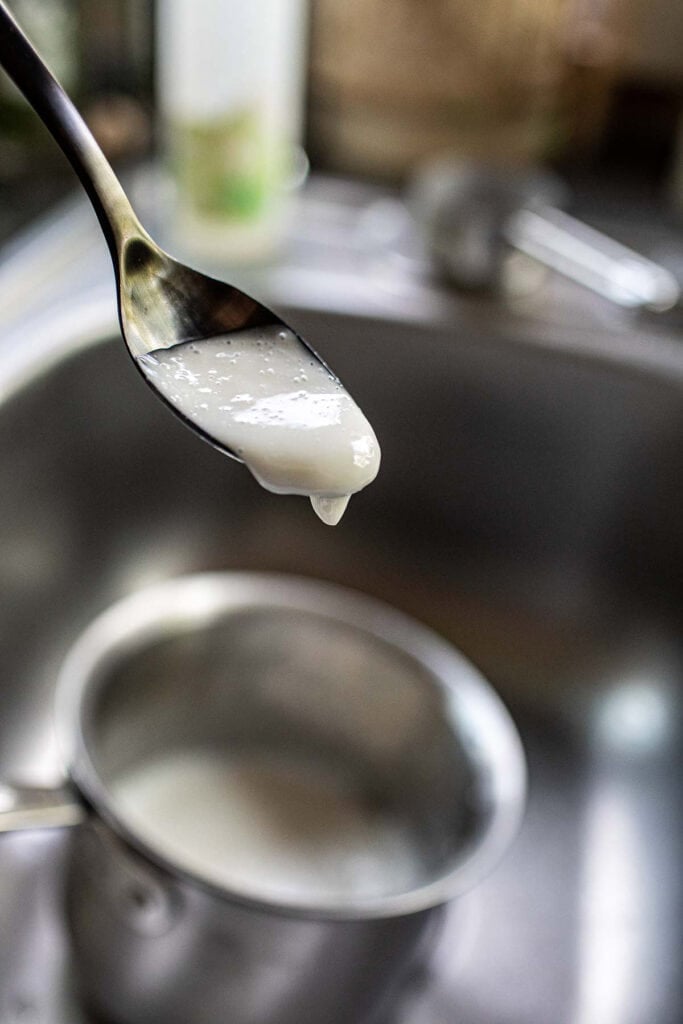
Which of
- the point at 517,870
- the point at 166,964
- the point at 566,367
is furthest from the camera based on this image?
the point at 566,367

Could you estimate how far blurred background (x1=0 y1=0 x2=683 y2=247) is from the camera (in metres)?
0.68

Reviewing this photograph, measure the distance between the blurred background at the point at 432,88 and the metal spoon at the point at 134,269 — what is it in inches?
12.6

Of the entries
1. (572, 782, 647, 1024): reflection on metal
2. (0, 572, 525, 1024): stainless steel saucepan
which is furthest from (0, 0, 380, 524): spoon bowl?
(572, 782, 647, 1024): reflection on metal

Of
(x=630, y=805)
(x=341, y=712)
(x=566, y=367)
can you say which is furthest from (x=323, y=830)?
(x=566, y=367)

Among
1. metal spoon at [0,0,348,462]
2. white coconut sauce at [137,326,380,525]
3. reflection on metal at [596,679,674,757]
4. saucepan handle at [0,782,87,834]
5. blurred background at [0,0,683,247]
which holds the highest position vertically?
metal spoon at [0,0,348,462]

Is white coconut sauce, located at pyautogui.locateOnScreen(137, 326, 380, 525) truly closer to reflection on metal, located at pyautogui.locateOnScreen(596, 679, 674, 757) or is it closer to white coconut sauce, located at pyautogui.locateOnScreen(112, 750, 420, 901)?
white coconut sauce, located at pyautogui.locateOnScreen(112, 750, 420, 901)

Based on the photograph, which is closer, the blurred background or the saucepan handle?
the saucepan handle

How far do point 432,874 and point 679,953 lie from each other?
114 millimetres

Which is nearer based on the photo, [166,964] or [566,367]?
[166,964]

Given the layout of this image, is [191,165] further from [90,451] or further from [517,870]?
[517,870]

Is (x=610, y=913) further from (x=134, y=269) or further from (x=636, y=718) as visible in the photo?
(x=134, y=269)

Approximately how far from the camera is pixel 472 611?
2.13ft

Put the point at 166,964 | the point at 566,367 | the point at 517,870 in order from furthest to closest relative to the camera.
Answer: the point at 566,367 < the point at 517,870 < the point at 166,964

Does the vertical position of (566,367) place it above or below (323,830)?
above
